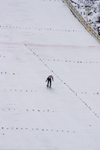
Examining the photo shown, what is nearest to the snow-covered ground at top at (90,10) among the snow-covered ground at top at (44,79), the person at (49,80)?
the snow-covered ground at top at (44,79)

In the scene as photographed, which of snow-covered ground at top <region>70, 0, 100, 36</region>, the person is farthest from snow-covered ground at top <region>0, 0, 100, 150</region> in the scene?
snow-covered ground at top <region>70, 0, 100, 36</region>

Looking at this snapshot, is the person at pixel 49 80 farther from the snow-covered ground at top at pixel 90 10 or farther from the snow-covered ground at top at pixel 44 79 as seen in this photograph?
the snow-covered ground at top at pixel 90 10

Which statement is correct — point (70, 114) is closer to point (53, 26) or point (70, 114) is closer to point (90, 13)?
point (53, 26)

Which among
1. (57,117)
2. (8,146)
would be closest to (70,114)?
(57,117)

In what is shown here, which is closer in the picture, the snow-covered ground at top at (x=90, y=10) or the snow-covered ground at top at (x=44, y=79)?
the snow-covered ground at top at (x=44, y=79)

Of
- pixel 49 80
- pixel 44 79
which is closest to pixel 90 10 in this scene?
pixel 44 79

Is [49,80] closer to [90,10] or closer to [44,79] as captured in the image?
[44,79]

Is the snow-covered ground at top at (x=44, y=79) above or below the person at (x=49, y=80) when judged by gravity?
below

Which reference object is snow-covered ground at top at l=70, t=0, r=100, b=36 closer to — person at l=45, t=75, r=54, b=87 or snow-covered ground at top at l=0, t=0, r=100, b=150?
snow-covered ground at top at l=0, t=0, r=100, b=150

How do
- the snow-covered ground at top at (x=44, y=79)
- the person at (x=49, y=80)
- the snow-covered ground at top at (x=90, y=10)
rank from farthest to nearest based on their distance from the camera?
the snow-covered ground at top at (x=90, y=10), the person at (x=49, y=80), the snow-covered ground at top at (x=44, y=79)
